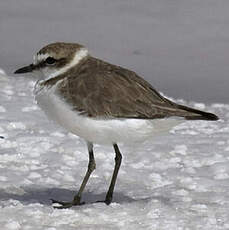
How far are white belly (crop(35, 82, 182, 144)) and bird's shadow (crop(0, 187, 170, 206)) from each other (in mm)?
596

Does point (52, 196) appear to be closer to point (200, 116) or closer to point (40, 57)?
point (40, 57)

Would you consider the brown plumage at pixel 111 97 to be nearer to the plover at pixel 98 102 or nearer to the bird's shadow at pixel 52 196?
the plover at pixel 98 102

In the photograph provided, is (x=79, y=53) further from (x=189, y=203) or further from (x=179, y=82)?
(x=179, y=82)

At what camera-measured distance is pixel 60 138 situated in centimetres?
818

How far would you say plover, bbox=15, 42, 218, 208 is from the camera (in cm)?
631

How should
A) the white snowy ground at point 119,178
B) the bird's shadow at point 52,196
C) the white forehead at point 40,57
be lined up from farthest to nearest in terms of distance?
the bird's shadow at point 52,196 → the white forehead at point 40,57 → the white snowy ground at point 119,178

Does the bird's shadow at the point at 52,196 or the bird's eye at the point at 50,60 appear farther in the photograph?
the bird's shadow at the point at 52,196

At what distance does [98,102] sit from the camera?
6352 mm

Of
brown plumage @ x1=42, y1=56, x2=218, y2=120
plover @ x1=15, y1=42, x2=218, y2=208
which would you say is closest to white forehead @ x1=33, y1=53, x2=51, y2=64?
plover @ x1=15, y1=42, x2=218, y2=208

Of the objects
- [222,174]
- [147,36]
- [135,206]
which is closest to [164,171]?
[222,174]

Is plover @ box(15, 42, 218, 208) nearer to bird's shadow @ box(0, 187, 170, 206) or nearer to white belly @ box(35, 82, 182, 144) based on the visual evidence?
white belly @ box(35, 82, 182, 144)

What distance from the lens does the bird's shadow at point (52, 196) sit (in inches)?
265

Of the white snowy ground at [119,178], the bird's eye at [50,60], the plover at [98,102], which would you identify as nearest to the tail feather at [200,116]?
the plover at [98,102]

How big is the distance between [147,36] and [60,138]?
4.33 meters
